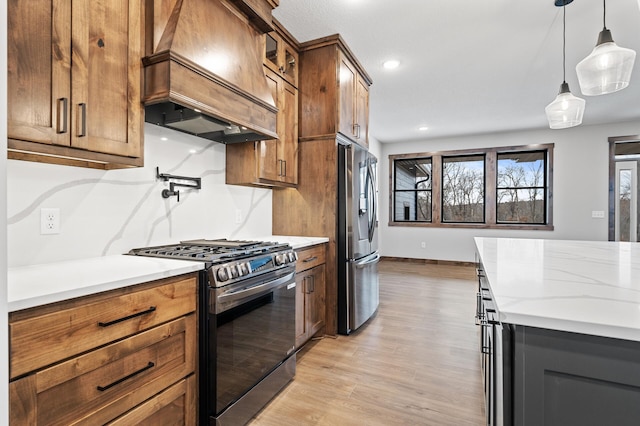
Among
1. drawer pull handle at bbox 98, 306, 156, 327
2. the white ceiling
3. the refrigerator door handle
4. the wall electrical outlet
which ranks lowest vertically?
the refrigerator door handle

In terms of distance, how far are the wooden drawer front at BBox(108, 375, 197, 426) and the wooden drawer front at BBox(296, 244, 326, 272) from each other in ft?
3.74

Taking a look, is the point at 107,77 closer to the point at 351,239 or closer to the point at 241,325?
the point at 241,325

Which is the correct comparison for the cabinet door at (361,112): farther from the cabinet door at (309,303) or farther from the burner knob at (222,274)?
the burner knob at (222,274)

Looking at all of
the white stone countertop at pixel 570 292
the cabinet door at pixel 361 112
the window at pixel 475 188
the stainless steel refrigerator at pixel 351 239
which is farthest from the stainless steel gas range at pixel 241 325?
the window at pixel 475 188

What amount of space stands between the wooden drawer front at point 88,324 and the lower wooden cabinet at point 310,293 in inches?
46.5

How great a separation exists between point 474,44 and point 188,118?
2593 mm

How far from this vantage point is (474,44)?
2973 millimetres

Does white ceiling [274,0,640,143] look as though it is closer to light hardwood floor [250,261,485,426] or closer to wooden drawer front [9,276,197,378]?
wooden drawer front [9,276,197,378]

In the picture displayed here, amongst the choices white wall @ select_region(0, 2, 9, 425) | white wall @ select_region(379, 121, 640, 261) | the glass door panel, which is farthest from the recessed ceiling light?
the glass door panel

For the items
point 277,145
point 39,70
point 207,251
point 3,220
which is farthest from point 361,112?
point 3,220

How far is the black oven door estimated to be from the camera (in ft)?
5.16

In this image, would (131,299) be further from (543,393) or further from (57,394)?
(543,393)

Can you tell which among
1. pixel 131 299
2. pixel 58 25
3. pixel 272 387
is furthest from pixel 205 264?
pixel 58 25

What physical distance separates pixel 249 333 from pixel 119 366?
26.5 inches
